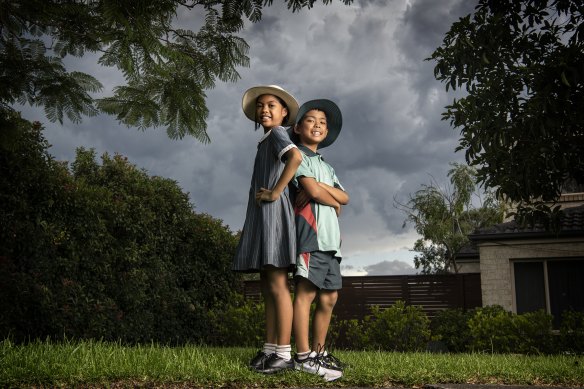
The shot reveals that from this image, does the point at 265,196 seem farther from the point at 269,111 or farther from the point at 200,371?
the point at 200,371

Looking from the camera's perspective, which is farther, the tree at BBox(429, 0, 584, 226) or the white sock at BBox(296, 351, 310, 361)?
the tree at BBox(429, 0, 584, 226)

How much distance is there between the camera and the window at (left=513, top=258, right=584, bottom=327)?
16.0 m

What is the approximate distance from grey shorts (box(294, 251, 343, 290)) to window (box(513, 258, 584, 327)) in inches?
502

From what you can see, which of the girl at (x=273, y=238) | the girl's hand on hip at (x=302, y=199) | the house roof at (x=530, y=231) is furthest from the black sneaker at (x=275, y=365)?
the house roof at (x=530, y=231)

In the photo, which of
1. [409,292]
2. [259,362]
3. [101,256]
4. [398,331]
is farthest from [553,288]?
[259,362]

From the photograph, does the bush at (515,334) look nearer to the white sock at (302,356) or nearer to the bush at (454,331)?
the bush at (454,331)

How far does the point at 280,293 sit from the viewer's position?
474 cm

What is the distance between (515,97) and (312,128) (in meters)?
5.86

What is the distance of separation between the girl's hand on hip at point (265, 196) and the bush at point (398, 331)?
268 inches

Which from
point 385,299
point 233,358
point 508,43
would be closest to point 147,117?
point 233,358

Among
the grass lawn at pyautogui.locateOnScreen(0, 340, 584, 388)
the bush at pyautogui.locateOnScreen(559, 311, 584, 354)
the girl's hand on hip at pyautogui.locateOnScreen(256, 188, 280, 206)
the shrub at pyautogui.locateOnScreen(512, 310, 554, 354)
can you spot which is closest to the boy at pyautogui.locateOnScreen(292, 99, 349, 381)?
the grass lawn at pyautogui.locateOnScreen(0, 340, 584, 388)

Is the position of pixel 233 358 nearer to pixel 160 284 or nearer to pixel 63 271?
pixel 63 271

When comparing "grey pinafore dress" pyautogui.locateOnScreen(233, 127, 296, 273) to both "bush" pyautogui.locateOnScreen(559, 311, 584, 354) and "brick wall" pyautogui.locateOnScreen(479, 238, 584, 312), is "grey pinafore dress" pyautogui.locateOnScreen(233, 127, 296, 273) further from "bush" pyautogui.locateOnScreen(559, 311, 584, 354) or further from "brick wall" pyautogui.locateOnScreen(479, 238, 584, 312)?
"brick wall" pyautogui.locateOnScreen(479, 238, 584, 312)

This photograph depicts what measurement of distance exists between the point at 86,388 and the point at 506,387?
3.59 m
